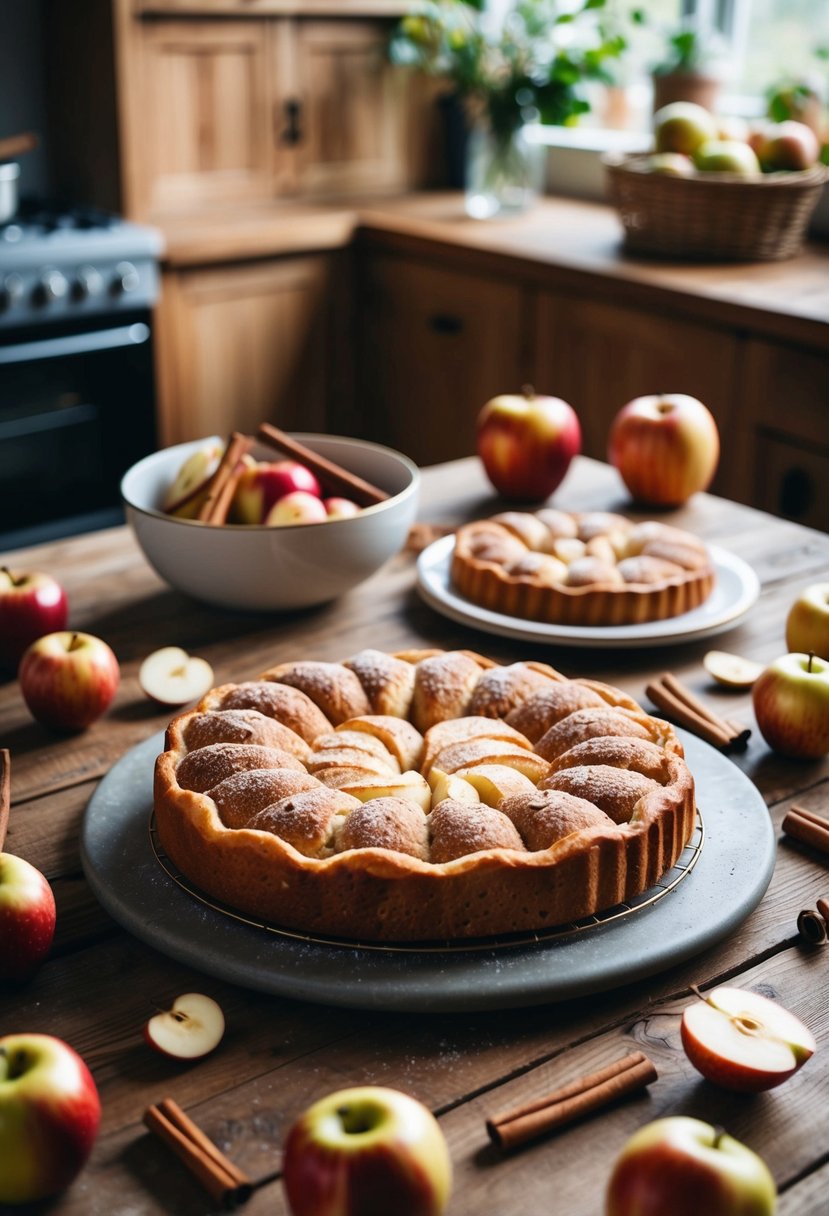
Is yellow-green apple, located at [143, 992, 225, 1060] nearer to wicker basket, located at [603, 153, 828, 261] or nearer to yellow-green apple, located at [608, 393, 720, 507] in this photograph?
yellow-green apple, located at [608, 393, 720, 507]

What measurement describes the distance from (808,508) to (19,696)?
1750mm

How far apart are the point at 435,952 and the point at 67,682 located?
0.47 m

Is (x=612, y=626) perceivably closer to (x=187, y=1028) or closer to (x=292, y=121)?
(x=187, y=1028)

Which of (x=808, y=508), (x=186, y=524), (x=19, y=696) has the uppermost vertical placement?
(x=186, y=524)

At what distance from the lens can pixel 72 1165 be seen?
0.66 m

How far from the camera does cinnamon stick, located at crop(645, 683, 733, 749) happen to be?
1130mm

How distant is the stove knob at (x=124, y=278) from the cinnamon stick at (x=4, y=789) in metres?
2.03

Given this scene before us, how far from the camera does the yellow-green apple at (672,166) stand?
8.80 ft

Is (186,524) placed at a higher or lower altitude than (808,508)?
higher

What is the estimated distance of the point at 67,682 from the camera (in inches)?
44.2

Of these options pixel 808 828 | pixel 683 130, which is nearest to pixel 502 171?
pixel 683 130

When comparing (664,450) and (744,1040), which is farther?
(664,450)

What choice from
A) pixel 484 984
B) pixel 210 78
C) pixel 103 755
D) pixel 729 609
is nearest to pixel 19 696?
pixel 103 755

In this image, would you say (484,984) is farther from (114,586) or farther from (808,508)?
(808,508)
